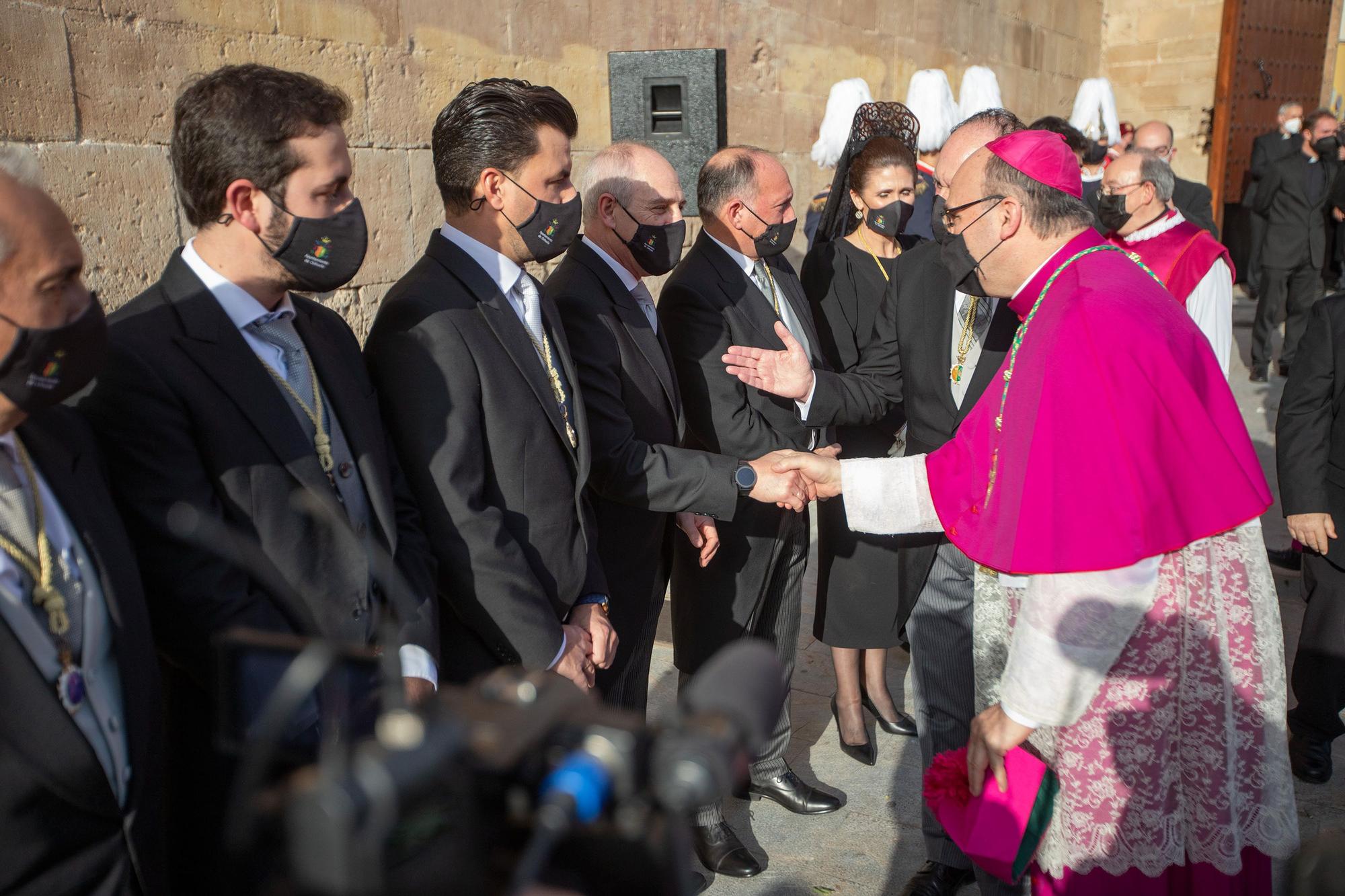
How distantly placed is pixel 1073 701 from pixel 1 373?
1873mm

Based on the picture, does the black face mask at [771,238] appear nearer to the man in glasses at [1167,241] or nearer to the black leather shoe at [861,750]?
the black leather shoe at [861,750]

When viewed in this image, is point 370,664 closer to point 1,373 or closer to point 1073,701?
point 1,373

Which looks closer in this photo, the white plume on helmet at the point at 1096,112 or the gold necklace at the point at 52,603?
the gold necklace at the point at 52,603

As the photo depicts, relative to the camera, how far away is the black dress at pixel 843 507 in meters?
4.00

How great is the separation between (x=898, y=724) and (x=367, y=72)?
3.52 metres

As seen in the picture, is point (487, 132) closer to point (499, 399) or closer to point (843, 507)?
point (499, 399)

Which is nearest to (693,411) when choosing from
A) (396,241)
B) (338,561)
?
(338,561)

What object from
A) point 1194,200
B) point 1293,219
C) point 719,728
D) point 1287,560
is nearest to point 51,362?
point 719,728

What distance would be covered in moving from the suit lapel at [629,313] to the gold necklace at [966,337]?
36.3 inches

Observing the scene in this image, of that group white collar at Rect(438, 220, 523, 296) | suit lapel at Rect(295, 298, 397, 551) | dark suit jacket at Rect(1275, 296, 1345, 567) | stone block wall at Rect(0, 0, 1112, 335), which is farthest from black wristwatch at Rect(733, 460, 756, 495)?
stone block wall at Rect(0, 0, 1112, 335)

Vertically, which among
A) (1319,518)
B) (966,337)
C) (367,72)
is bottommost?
(1319,518)

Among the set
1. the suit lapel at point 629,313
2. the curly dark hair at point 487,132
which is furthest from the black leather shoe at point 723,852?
the curly dark hair at point 487,132

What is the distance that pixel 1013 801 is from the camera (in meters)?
2.24

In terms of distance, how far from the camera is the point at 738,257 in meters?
3.62
